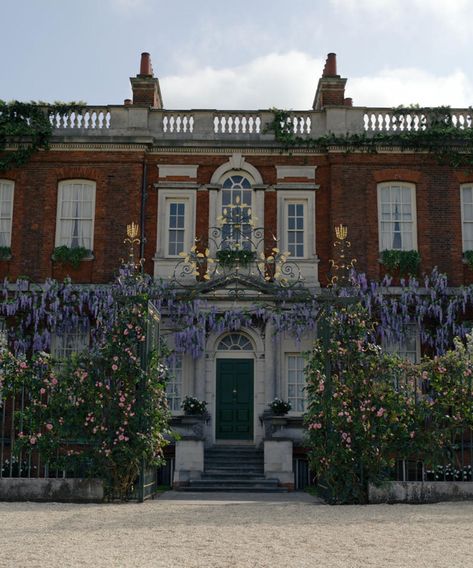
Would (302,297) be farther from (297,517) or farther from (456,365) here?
(297,517)

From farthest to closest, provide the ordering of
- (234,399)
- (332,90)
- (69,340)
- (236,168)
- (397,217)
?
(332,90)
(236,168)
(397,217)
(69,340)
(234,399)

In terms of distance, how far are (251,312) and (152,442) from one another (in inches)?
309

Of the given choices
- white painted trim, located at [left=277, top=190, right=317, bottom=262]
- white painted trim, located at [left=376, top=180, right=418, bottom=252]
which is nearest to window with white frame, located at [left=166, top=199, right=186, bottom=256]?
white painted trim, located at [left=277, top=190, right=317, bottom=262]

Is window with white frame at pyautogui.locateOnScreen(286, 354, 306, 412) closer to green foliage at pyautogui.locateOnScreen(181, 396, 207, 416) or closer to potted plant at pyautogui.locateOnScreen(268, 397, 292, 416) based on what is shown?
potted plant at pyautogui.locateOnScreen(268, 397, 292, 416)

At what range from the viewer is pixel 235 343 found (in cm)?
2000

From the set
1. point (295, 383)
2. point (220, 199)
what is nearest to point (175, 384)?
point (295, 383)

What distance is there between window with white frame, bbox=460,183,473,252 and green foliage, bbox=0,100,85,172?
32.2 ft

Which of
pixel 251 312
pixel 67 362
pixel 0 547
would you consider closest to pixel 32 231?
pixel 251 312

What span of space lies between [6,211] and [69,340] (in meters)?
3.59

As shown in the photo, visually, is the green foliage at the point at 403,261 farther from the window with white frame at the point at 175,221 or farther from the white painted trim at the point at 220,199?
the window with white frame at the point at 175,221

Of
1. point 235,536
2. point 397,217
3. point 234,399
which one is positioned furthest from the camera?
point 397,217

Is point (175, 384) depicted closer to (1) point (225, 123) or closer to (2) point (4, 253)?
(2) point (4, 253)

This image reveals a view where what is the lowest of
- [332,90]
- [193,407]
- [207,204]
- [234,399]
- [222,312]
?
[193,407]

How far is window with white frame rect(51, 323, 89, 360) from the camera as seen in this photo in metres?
19.7
